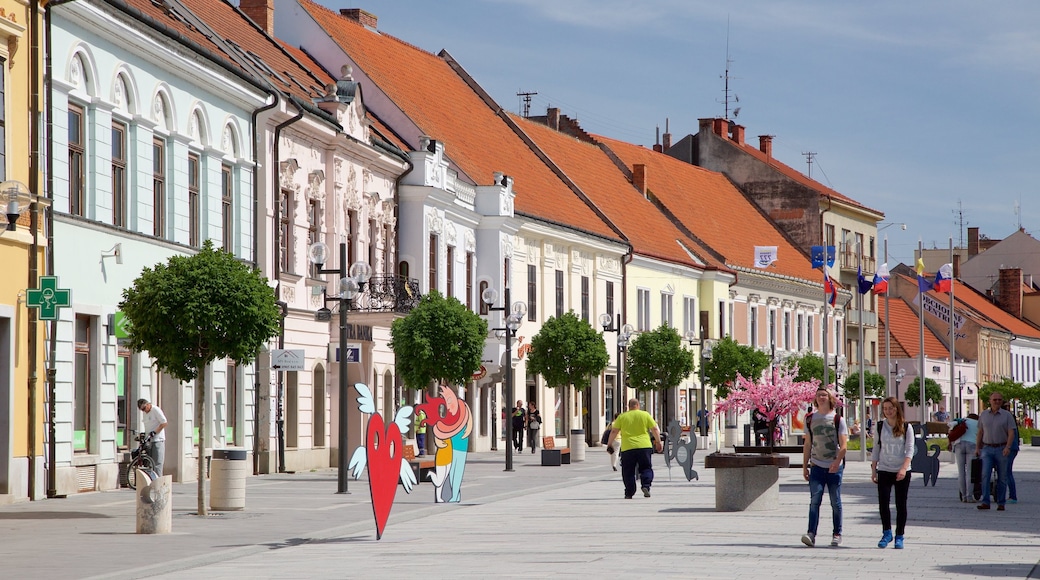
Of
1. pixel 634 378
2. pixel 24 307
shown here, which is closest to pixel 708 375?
pixel 634 378

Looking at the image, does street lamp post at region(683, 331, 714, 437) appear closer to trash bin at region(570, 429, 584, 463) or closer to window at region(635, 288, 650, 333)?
window at region(635, 288, 650, 333)

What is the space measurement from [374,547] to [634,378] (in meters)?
39.6

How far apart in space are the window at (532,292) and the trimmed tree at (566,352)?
3287mm

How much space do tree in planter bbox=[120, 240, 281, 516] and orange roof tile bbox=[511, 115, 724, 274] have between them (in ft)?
130

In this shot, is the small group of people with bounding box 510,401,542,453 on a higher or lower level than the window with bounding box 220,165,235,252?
lower

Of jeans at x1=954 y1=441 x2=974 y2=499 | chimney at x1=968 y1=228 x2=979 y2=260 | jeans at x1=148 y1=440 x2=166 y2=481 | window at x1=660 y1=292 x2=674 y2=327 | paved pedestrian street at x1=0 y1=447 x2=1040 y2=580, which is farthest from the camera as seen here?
chimney at x1=968 y1=228 x2=979 y2=260

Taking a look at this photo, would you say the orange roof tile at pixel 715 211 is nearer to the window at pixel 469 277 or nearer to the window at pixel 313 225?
the window at pixel 469 277

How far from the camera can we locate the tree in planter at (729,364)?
212 feet

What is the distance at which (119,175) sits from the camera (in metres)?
28.2

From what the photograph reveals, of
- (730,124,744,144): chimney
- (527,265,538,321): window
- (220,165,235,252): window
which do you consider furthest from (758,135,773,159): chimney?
(220,165,235,252): window

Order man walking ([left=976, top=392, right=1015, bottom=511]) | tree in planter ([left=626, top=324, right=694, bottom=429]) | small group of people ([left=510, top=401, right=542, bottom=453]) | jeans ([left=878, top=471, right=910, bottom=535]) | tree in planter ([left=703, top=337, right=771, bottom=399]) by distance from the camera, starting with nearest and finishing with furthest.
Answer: jeans ([left=878, top=471, right=910, bottom=535]) → man walking ([left=976, top=392, right=1015, bottom=511]) → small group of people ([left=510, top=401, right=542, bottom=453]) → tree in planter ([left=626, top=324, right=694, bottom=429]) → tree in planter ([left=703, top=337, right=771, bottom=399])

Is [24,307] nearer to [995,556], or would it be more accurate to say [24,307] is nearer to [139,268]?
[139,268]

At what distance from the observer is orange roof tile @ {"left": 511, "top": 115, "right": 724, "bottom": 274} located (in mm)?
63062

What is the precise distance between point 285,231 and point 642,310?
1114 inches
